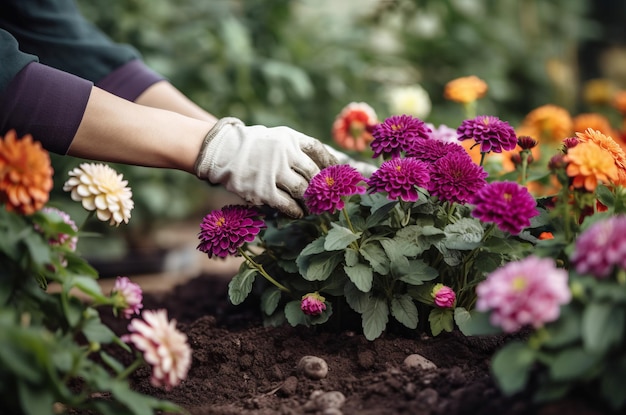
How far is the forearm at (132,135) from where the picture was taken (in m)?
1.26

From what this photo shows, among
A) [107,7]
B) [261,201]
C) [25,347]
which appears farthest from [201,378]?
[107,7]

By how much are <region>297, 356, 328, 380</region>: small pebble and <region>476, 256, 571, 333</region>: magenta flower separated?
1.39 feet

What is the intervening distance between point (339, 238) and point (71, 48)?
3.37 feet

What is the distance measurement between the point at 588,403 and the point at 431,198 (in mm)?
548

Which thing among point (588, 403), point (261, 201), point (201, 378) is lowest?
point (201, 378)

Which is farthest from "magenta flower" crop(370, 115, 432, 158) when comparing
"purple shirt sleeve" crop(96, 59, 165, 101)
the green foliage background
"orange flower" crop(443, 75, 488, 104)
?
the green foliage background

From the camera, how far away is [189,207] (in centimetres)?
336

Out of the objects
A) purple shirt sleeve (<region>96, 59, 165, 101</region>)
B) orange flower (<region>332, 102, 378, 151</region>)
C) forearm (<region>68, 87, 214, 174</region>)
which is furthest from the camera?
purple shirt sleeve (<region>96, 59, 165, 101</region>)

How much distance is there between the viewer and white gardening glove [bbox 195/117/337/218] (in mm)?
1302

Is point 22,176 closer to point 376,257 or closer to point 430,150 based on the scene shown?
point 376,257

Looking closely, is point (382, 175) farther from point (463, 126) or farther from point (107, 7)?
point (107, 7)

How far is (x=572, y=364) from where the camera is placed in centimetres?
83

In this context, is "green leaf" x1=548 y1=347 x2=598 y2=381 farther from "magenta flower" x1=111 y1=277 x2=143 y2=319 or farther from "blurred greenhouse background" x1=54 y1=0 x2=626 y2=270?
"blurred greenhouse background" x1=54 y1=0 x2=626 y2=270

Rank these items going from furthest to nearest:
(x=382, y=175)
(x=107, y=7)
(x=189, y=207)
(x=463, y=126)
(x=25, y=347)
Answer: (x=189, y=207) → (x=107, y=7) → (x=463, y=126) → (x=382, y=175) → (x=25, y=347)
